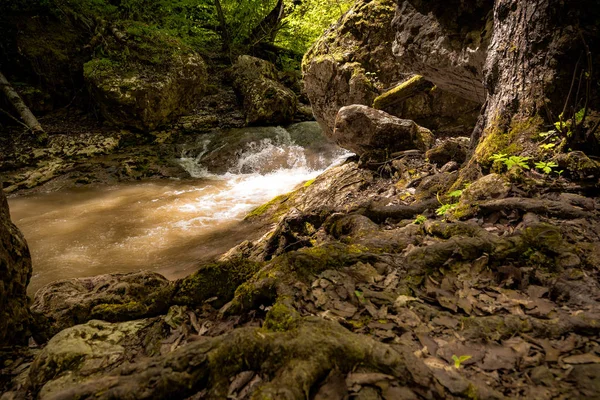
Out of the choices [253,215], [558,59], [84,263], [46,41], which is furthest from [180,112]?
[558,59]

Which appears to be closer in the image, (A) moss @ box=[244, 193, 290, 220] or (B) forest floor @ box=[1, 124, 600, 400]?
(B) forest floor @ box=[1, 124, 600, 400]

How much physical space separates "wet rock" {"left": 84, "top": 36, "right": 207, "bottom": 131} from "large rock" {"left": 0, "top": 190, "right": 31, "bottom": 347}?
10.1 meters

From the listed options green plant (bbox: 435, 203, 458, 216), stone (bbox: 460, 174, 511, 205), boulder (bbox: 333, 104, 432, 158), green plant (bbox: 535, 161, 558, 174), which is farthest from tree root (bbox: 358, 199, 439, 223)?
boulder (bbox: 333, 104, 432, 158)

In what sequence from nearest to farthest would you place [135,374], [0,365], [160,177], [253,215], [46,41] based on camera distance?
[135,374], [0,365], [253,215], [160,177], [46,41]

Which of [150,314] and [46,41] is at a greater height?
[46,41]

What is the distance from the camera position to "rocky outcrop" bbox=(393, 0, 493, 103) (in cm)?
451

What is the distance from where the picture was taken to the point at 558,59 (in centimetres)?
289

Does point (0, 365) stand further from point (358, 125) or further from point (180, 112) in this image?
point (180, 112)

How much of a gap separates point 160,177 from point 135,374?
393 inches

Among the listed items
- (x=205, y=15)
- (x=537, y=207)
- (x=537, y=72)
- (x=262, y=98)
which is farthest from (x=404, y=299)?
(x=205, y=15)

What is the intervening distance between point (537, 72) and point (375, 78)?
16.2 ft

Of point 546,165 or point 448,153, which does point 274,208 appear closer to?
point 448,153

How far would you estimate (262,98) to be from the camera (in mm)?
12812

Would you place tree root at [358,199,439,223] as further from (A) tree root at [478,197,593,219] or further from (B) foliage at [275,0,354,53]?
(B) foliage at [275,0,354,53]
